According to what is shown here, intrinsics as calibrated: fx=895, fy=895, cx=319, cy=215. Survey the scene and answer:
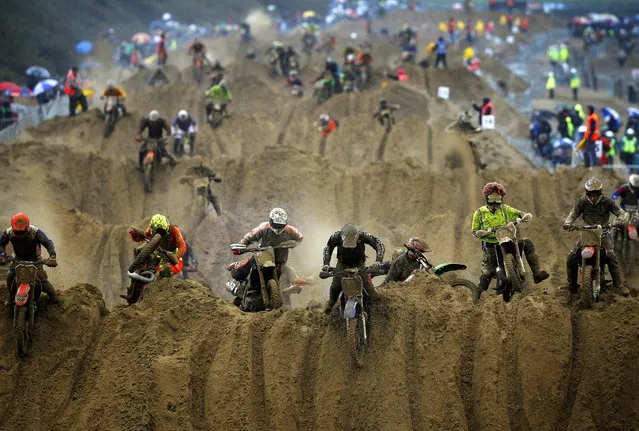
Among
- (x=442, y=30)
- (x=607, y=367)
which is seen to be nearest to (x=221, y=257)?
(x=607, y=367)

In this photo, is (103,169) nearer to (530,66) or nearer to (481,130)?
(481,130)

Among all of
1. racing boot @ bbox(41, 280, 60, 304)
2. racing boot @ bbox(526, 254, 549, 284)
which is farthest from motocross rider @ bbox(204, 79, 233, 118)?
racing boot @ bbox(526, 254, 549, 284)

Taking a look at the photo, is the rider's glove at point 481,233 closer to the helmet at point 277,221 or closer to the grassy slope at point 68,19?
the helmet at point 277,221

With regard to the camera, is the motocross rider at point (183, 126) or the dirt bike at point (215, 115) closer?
the motocross rider at point (183, 126)

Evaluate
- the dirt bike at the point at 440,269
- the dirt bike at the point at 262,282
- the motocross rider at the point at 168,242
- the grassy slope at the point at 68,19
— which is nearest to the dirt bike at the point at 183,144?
the dirt bike at the point at 262,282

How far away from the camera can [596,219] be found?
42.0ft

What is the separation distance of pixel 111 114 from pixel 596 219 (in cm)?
1987

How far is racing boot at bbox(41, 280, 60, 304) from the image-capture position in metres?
Result: 13.0

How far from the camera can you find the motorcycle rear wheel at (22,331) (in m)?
12.5

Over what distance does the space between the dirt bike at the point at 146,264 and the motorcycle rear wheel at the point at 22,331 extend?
1443mm

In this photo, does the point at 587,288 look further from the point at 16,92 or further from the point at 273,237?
the point at 16,92

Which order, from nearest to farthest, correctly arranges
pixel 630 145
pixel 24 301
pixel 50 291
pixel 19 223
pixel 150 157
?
pixel 24 301, pixel 19 223, pixel 50 291, pixel 150 157, pixel 630 145

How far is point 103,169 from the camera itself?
2511 cm

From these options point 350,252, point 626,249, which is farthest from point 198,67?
point 350,252
